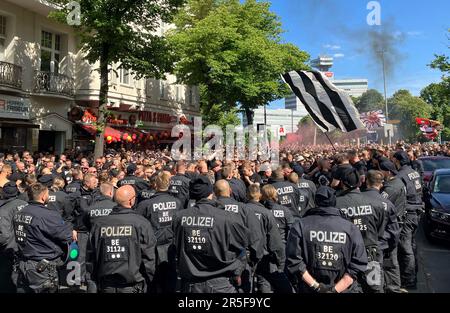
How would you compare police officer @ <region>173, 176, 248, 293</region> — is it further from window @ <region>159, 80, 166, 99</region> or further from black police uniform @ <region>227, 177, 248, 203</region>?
window @ <region>159, 80, 166, 99</region>

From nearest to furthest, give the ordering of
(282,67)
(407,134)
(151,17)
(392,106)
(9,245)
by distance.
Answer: (9,245), (151,17), (282,67), (407,134), (392,106)

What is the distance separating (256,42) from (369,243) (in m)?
22.2

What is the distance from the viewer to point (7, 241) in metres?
A: 5.59

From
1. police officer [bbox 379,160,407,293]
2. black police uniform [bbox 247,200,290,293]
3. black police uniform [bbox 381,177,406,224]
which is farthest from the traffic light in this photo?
black police uniform [bbox 381,177,406,224]

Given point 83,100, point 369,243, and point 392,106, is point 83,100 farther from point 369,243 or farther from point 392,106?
point 392,106

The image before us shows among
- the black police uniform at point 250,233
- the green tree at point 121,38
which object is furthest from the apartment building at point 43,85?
the black police uniform at point 250,233

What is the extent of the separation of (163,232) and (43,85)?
15206 mm

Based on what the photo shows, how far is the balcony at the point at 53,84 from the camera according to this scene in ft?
59.5

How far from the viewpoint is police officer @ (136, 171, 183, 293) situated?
532 centimetres

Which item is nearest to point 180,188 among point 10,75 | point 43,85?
point 10,75

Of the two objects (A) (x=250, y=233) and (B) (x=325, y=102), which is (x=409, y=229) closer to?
(A) (x=250, y=233)

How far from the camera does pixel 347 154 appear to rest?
8.30m

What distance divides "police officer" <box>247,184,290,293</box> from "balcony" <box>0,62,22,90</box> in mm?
14069

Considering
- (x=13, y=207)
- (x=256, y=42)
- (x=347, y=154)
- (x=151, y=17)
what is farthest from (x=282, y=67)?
(x=13, y=207)
